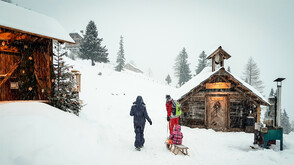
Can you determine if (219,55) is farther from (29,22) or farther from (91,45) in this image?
(91,45)

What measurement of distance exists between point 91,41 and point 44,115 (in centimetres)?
2784

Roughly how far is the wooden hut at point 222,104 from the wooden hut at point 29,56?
29.6ft

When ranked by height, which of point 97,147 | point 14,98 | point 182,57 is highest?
point 182,57

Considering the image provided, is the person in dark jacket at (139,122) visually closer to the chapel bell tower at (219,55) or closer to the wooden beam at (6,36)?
the wooden beam at (6,36)

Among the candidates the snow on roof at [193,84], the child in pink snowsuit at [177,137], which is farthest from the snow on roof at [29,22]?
the snow on roof at [193,84]

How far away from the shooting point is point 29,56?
24.6ft

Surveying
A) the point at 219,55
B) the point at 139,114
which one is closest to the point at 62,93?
the point at 139,114

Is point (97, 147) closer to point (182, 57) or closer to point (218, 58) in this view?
point (218, 58)

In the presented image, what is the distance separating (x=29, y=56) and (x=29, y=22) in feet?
5.69

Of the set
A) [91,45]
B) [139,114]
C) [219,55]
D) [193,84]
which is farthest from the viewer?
[91,45]

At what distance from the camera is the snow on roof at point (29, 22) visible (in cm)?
603

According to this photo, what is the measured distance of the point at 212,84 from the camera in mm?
11414

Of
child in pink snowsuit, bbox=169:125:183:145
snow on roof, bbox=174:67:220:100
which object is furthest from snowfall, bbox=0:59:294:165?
snow on roof, bbox=174:67:220:100

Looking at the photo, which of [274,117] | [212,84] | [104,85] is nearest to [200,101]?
[212,84]
